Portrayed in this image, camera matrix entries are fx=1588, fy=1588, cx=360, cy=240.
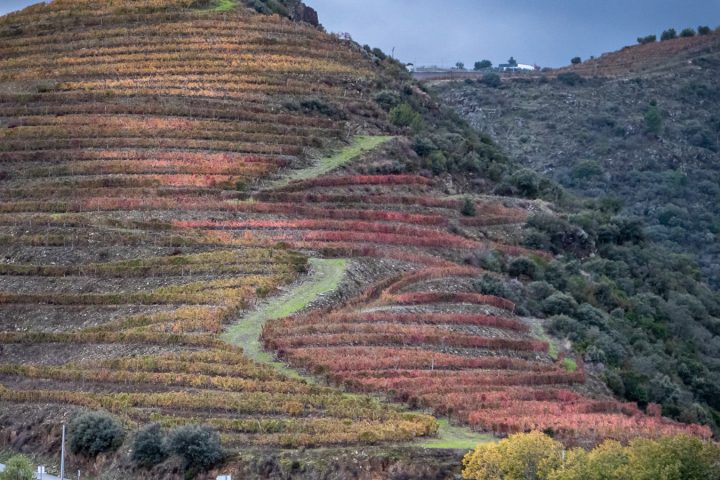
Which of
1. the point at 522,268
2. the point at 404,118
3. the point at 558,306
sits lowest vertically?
the point at 558,306

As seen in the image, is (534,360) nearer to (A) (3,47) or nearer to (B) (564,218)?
(B) (564,218)

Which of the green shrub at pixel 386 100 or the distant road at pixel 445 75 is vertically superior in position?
the distant road at pixel 445 75

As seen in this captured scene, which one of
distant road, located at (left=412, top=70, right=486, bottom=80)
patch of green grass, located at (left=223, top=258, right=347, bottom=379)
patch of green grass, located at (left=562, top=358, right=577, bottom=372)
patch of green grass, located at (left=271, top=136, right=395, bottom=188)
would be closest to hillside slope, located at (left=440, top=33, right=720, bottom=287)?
distant road, located at (left=412, top=70, right=486, bottom=80)

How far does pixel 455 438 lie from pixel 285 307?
14.8 meters

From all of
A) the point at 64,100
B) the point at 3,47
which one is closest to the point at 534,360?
the point at 64,100

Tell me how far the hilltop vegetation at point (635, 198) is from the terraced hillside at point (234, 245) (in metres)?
3.19

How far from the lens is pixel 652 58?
151 meters

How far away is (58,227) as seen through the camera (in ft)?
217

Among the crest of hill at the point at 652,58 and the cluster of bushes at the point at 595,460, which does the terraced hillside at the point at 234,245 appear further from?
the crest of hill at the point at 652,58

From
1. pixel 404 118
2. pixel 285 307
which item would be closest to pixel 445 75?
pixel 404 118

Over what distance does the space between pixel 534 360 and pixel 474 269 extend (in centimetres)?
1119

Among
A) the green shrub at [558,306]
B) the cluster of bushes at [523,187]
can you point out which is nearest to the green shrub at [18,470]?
the green shrub at [558,306]

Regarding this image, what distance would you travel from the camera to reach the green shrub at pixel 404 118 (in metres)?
88.9

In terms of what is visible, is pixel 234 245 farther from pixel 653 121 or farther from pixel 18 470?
pixel 653 121
